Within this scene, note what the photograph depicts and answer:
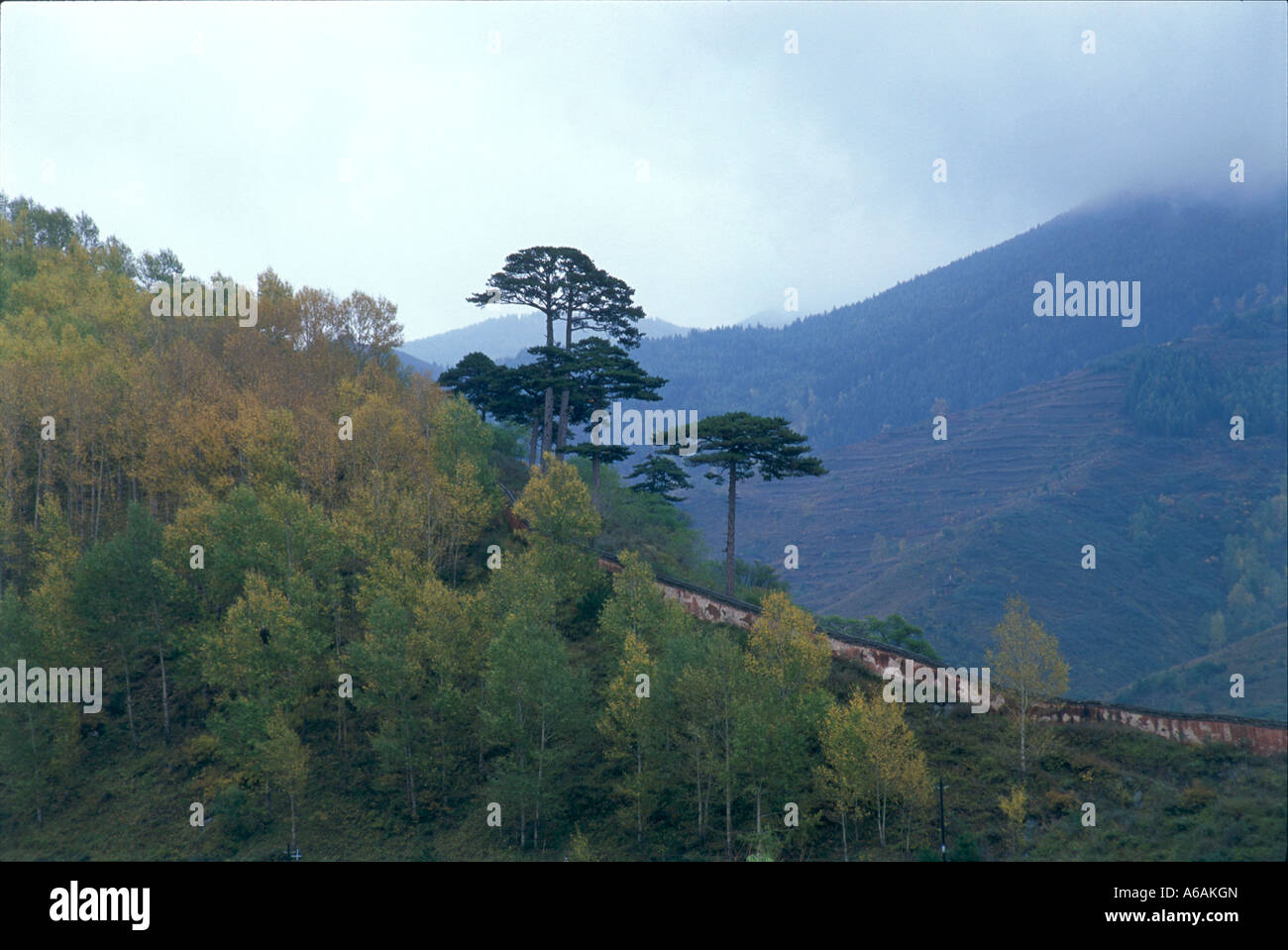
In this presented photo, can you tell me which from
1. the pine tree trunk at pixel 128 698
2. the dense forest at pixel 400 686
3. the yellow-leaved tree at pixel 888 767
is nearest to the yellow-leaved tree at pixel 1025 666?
the dense forest at pixel 400 686

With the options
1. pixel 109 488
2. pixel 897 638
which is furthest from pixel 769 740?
pixel 897 638

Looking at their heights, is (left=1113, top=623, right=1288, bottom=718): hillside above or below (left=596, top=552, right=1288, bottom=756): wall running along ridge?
below

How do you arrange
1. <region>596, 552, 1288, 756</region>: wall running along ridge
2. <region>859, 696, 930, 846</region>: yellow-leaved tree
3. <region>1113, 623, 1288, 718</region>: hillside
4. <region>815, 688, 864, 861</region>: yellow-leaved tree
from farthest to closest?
<region>1113, 623, 1288, 718</region>: hillside → <region>596, 552, 1288, 756</region>: wall running along ridge → <region>815, 688, 864, 861</region>: yellow-leaved tree → <region>859, 696, 930, 846</region>: yellow-leaved tree

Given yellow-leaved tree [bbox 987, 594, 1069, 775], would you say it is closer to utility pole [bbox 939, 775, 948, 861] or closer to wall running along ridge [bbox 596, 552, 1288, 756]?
wall running along ridge [bbox 596, 552, 1288, 756]

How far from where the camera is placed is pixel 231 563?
42.2 m

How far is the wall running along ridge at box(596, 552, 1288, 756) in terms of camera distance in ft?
111

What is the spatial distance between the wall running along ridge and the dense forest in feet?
2.97

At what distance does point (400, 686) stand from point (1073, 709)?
87.3 feet

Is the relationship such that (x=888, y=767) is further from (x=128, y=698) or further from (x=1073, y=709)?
(x=128, y=698)

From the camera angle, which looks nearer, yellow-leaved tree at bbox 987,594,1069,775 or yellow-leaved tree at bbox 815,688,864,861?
yellow-leaved tree at bbox 815,688,864,861

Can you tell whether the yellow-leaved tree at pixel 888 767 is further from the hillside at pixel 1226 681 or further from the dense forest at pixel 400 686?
the hillside at pixel 1226 681

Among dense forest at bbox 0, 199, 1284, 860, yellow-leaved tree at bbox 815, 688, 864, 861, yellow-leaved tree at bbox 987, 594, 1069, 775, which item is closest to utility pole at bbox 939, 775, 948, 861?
dense forest at bbox 0, 199, 1284, 860

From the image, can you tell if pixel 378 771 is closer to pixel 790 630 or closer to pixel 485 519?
pixel 485 519
